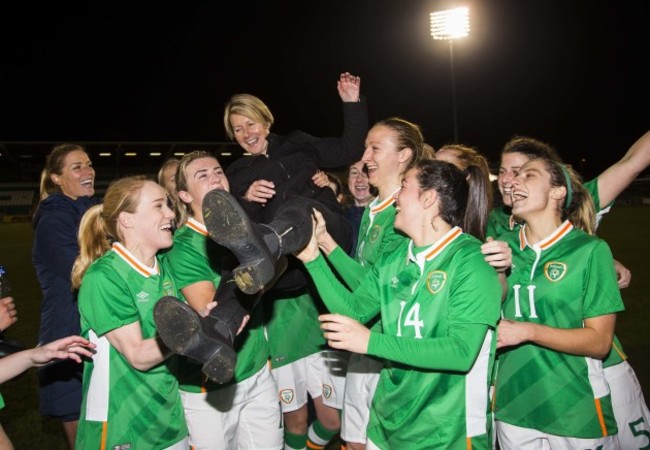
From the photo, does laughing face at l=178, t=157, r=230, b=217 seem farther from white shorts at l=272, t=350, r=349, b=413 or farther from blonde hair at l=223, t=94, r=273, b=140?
white shorts at l=272, t=350, r=349, b=413

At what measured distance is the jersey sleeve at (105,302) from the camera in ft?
8.56

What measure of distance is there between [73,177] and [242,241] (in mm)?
2520

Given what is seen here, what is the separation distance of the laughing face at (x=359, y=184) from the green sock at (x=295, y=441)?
7.33 ft

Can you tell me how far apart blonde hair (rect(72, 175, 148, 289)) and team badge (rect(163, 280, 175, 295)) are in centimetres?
33

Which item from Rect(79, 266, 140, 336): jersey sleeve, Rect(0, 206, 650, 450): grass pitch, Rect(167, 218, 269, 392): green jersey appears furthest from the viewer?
Rect(0, 206, 650, 450): grass pitch

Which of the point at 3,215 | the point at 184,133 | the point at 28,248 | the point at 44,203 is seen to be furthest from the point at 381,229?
the point at 184,133

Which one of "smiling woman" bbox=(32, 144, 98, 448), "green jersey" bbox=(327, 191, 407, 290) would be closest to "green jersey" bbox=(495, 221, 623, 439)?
"green jersey" bbox=(327, 191, 407, 290)

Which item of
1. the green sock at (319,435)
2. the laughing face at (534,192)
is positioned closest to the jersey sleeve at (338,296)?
the laughing face at (534,192)

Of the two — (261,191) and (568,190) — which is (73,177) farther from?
(568,190)

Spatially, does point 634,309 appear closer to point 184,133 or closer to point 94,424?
point 94,424

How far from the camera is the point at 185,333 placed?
2094mm

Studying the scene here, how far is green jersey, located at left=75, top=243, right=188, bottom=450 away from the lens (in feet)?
8.66

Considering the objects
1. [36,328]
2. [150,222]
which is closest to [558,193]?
[150,222]

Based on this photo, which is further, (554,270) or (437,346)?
(554,270)
